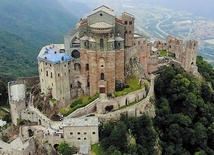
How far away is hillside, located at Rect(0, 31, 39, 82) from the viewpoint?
12046 centimetres

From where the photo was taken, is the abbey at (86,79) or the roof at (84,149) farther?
the abbey at (86,79)

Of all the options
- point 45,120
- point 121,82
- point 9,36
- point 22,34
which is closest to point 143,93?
point 121,82

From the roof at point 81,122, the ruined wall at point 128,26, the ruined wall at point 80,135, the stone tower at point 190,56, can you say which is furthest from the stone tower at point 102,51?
the stone tower at point 190,56

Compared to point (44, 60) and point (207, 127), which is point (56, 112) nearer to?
point (44, 60)

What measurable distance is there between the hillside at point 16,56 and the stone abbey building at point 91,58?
48.9 m

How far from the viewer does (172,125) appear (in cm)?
6356

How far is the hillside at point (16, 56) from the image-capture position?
120 m

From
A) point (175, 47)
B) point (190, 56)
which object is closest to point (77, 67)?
point (190, 56)

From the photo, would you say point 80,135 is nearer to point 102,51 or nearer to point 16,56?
point 102,51

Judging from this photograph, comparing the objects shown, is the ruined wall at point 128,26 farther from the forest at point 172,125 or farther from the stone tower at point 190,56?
the stone tower at point 190,56

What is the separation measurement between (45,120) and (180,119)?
93.0 feet

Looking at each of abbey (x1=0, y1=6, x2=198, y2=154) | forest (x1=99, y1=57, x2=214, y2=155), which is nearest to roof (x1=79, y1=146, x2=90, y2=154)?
abbey (x1=0, y1=6, x2=198, y2=154)

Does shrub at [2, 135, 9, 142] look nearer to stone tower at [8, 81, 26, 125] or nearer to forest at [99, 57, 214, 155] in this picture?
stone tower at [8, 81, 26, 125]

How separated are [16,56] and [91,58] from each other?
3360 inches
